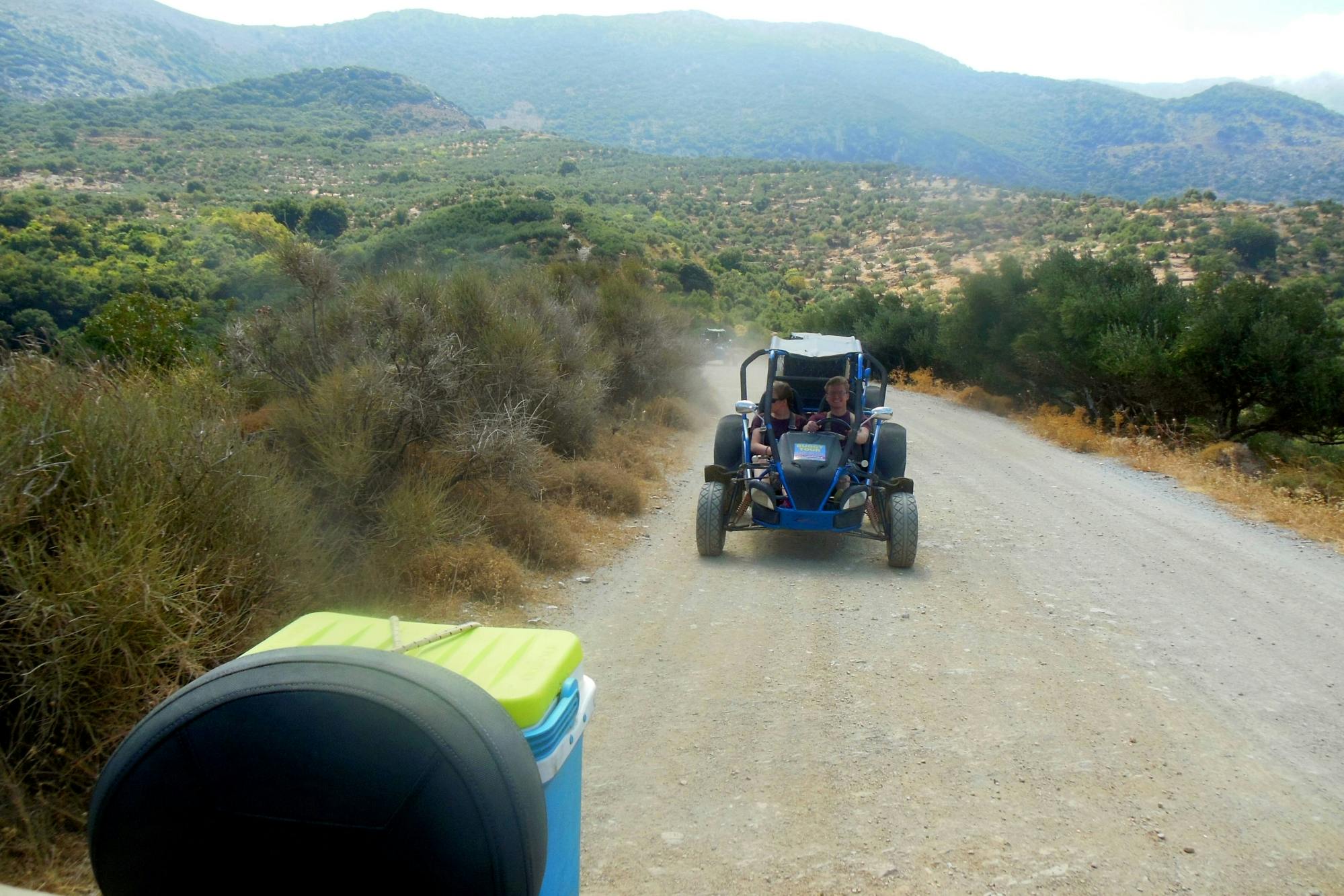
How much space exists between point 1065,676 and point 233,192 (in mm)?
27703

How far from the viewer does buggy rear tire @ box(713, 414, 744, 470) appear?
9234 mm

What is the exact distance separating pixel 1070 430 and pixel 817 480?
37.0 ft

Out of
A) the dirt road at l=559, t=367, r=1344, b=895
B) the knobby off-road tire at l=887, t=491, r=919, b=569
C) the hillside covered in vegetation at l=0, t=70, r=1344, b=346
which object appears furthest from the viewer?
the hillside covered in vegetation at l=0, t=70, r=1344, b=346

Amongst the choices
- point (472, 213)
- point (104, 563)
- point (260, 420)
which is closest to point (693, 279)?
point (472, 213)

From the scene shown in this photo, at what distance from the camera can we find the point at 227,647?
13.8 ft

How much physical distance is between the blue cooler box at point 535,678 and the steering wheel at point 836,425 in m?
6.57

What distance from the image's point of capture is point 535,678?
7.55 ft

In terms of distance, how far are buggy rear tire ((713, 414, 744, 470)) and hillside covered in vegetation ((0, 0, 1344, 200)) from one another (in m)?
33.4

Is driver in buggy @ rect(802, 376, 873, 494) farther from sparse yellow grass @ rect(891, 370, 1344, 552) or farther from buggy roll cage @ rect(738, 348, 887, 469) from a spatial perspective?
sparse yellow grass @ rect(891, 370, 1344, 552)

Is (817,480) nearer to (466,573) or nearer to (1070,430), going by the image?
(466,573)

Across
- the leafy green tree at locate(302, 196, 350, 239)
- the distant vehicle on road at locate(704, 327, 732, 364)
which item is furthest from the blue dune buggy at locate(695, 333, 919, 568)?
the distant vehicle on road at locate(704, 327, 732, 364)

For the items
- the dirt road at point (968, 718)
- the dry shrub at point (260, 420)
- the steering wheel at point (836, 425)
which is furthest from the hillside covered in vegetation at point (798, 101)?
the dirt road at point (968, 718)

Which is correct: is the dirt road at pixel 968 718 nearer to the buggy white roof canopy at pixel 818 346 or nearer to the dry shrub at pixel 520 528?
the dry shrub at pixel 520 528

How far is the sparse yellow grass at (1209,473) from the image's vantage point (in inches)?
376
